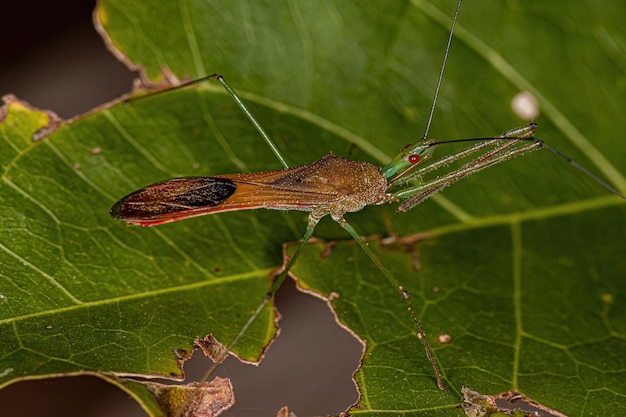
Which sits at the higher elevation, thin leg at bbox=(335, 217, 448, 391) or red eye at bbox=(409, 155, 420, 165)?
red eye at bbox=(409, 155, 420, 165)

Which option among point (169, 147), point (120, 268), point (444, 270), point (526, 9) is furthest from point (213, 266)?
point (526, 9)

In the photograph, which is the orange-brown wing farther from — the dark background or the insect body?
the dark background

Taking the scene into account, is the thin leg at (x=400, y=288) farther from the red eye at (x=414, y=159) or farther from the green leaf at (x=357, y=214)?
the red eye at (x=414, y=159)

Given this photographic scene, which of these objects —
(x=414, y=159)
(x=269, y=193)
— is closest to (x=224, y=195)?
(x=269, y=193)

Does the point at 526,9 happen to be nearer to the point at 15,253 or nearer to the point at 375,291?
the point at 375,291

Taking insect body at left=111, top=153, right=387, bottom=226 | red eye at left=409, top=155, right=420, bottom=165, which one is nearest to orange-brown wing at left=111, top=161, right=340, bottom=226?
insect body at left=111, top=153, right=387, bottom=226

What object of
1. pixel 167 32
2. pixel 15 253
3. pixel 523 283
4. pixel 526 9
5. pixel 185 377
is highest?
pixel 526 9
